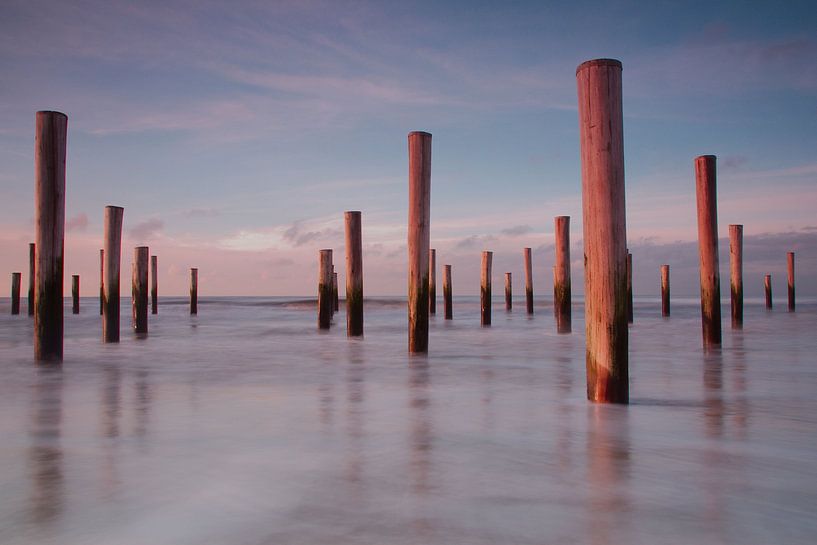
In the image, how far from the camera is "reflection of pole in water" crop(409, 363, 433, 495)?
272cm

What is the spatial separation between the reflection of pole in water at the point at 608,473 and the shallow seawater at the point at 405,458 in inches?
0.5

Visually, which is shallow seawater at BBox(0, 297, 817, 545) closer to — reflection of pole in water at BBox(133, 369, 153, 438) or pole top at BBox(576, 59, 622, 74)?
reflection of pole in water at BBox(133, 369, 153, 438)

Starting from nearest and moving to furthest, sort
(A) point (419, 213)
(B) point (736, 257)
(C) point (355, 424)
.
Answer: (C) point (355, 424)
(A) point (419, 213)
(B) point (736, 257)

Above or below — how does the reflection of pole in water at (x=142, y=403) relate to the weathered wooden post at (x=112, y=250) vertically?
below

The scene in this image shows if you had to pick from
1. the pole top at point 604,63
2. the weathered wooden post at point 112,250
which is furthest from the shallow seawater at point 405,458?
the weathered wooden post at point 112,250

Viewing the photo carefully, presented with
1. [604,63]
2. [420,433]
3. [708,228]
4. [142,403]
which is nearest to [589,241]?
[604,63]

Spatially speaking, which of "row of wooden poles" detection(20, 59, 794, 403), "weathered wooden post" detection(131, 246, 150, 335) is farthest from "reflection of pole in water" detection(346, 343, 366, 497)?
"weathered wooden post" detection(131, 246, 150, 335)

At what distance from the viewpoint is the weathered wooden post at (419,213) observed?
7254 mm

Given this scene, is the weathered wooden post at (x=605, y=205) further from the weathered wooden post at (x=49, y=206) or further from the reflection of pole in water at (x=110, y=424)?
the weathered wooden post at (x=49, y=206)

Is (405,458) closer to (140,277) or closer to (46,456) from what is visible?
(46,456)

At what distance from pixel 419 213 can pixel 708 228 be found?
3786 mm

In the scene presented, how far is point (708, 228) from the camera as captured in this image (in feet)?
26.7

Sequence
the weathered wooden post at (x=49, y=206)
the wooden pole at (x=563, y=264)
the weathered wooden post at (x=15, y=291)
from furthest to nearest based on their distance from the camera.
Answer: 1. the weathered wooden post at (x=15, y=291)
2. the wooden pole at (x=563, y=264)
3. the weathered wooden post at (x=49, y=206)

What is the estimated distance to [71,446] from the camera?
343 centimetres
